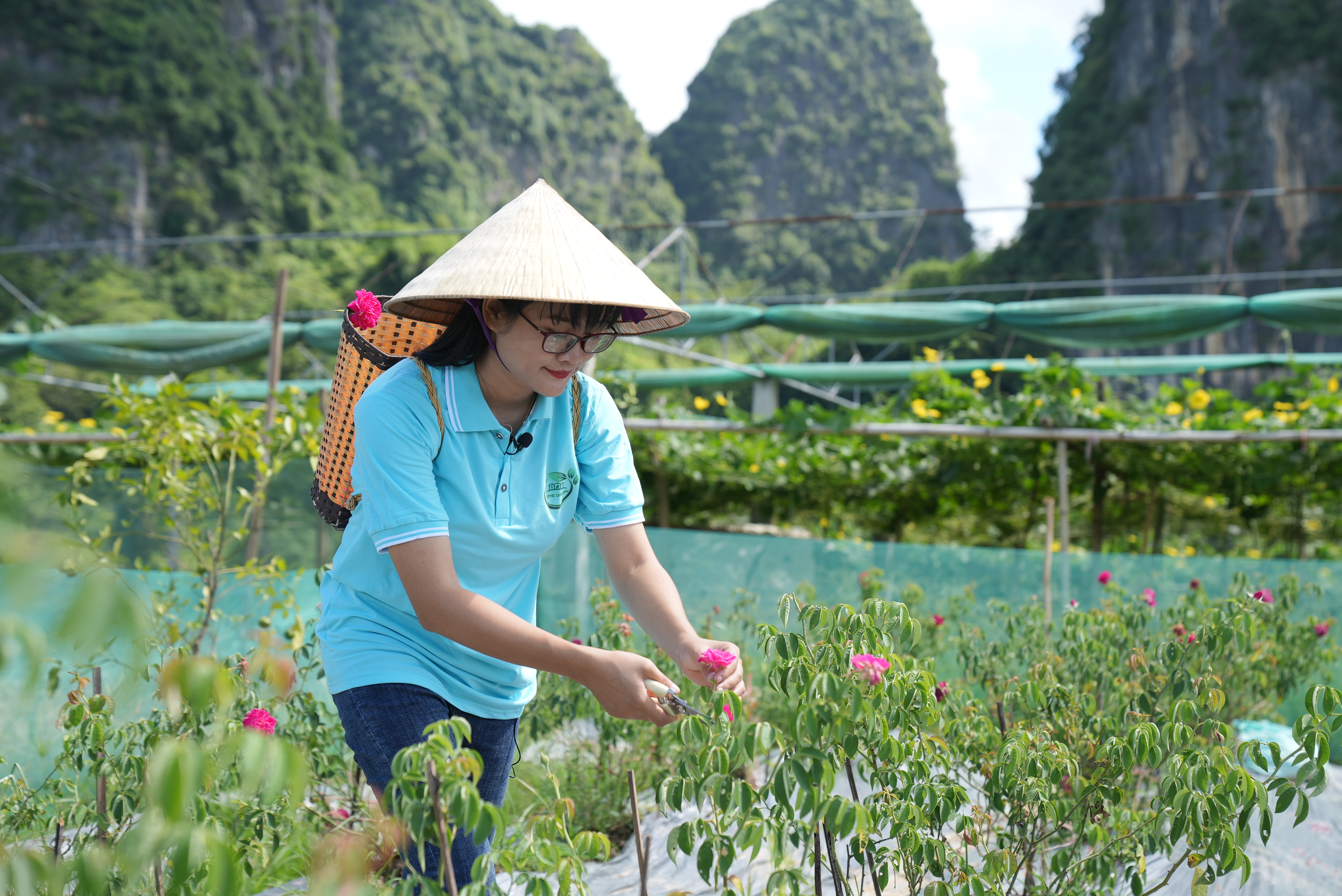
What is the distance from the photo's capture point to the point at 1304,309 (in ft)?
14.3

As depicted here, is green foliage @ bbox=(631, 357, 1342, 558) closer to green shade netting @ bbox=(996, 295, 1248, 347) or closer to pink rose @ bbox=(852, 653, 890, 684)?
green shade netting @ bbox=(996, 295, 1248, 347)

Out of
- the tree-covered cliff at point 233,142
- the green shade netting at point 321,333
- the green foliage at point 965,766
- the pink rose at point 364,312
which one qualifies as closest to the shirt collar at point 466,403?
the pink rose at point 364,312

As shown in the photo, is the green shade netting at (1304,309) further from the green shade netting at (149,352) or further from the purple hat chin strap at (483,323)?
the green shade netting at (149,352)

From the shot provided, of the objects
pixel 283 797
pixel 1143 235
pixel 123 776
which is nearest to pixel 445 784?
pixel 283 797

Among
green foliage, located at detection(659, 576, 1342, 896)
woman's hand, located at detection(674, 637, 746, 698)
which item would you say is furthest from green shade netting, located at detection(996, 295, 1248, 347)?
woman's hand, located at detection(674, 637, 746, 698)

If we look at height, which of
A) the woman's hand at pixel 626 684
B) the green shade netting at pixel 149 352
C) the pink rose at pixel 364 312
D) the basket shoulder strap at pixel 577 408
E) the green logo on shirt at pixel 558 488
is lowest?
the woman's hand at pixel 626 684

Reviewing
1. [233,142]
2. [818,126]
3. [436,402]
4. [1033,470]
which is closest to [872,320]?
[1033,470]

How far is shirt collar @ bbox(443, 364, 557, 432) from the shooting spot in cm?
131

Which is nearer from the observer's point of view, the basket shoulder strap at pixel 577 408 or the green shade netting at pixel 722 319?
the basket shoulder strap at pixel 577 408

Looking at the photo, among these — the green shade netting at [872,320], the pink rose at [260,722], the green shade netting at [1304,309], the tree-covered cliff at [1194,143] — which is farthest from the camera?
the tree-covered cliff at [1194,143]

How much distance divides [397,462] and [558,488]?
28cm

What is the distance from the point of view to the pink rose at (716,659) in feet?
3.72

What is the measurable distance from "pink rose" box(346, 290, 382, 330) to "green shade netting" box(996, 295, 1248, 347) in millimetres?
4014

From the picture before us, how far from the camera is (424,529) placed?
118 centimetres
